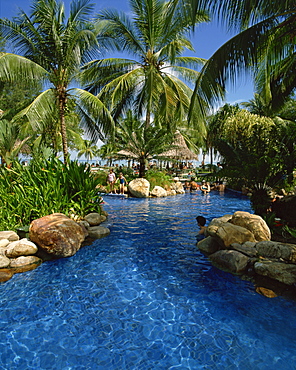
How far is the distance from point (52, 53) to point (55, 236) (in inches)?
372

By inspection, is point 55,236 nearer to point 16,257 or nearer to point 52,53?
point 16,257

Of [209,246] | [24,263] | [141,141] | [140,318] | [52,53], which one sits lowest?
[140,318]

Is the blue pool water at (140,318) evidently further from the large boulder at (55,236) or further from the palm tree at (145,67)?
the palm tree at (145,67)

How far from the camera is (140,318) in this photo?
146 inches

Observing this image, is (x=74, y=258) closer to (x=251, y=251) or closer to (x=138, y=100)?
(x=251, y=251)

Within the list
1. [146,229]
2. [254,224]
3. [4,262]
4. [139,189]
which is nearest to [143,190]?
[139,189]

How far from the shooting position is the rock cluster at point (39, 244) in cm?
524

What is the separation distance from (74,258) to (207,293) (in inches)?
120

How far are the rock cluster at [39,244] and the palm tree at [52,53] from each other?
5.03m

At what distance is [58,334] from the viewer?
3.34 m

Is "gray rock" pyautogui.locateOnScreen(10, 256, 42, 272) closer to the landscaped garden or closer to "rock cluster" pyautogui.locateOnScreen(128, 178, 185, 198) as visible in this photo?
the landscaped garden

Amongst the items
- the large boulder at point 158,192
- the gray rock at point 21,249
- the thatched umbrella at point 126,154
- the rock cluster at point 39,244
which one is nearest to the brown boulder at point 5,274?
the rock cluster at point 39,244

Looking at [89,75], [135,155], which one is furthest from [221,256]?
[89,75]

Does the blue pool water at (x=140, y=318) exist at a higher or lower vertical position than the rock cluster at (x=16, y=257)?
lower
